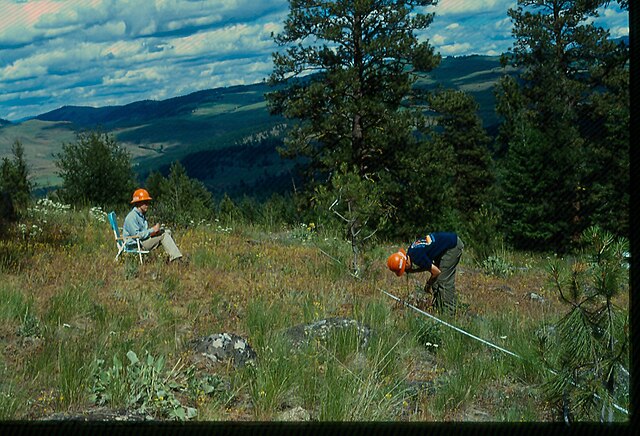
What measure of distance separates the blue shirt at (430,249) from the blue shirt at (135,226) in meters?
4.28

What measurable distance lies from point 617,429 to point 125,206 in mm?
16054

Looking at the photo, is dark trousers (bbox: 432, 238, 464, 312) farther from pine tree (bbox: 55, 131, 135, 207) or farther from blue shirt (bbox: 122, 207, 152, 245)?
pine tree (bbox: 55, 131, 135, 207)

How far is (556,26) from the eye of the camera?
90.2ft

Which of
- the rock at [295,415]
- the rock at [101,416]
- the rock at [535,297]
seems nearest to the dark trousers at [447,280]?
the rock at [535,297]

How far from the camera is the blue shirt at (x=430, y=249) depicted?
803cm

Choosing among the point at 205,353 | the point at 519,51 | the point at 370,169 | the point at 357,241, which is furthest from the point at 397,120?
the point at 205,353

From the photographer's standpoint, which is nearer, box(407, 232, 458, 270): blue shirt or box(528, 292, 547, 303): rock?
box(407, 232, 458, 270): blue shirt

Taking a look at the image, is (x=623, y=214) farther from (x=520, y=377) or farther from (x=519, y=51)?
(x=520, y=377)

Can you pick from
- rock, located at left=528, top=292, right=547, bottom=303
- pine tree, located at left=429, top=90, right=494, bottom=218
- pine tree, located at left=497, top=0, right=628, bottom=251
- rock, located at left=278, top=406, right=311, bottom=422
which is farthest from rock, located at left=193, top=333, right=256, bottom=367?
pine tree, located at left=429, top=90, right=494, bottom=218

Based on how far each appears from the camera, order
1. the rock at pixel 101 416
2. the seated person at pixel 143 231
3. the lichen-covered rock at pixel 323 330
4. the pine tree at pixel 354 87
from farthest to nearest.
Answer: the pine tree at pixel 354 87
the seated person at pixel 143 231
the lichen-covered rock at pixel 323 330
the rock at pixel 101 416

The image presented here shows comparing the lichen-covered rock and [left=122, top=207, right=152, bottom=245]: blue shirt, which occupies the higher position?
[left=122, top=207, right=152, bottom=245]: blue shirt

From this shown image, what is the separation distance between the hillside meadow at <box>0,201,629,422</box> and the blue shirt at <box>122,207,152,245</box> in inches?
17.0

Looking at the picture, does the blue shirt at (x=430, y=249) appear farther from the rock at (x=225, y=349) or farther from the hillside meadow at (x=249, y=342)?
the rock at (x=225, y=349)

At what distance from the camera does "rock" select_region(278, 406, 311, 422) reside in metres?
4.24
